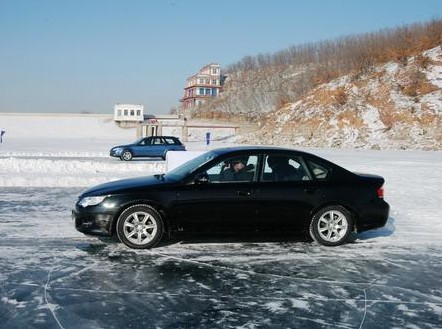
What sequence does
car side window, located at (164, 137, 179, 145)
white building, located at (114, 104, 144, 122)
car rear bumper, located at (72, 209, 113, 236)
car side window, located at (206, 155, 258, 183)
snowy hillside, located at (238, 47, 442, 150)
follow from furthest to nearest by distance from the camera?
white building, located at (114, 104, 144, 122)
snowy hillside, located at (238, 47, 442, 150)
car side window, located at (164, 137, 179, 145)
car side window, located at (206, 155, 258, 183)
car rear bumper, located at (72, 209, 113, 236)

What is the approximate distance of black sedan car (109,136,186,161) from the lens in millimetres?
26172

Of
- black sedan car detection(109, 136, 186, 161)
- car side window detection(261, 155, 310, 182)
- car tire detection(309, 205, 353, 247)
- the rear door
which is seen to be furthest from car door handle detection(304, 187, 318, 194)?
black sedan car detection(109, 136, 186, 161)

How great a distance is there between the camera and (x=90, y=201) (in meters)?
7.16

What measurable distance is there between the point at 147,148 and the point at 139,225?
2013 centimetres

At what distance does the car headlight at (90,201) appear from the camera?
7103mm

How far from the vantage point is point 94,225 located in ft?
23.2

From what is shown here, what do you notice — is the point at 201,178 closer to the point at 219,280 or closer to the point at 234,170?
the point at 234,170

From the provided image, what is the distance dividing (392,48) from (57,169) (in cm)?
5210

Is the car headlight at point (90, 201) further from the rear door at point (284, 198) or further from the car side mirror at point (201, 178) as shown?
the rear door at point (284, 198)

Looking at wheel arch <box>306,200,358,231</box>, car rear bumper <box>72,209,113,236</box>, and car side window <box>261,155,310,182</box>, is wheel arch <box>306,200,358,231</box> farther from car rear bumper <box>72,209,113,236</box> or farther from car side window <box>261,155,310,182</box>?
car rear bumper <box>72,209,113,236</box>

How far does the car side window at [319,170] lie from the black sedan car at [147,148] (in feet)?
63.7

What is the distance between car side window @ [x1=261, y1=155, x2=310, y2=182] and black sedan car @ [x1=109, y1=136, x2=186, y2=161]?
63.7 ft

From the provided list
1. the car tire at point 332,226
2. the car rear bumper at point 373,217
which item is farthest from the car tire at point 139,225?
the car rear bumper at point 373,217

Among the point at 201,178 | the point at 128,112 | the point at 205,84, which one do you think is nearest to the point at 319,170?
the point at 201,178
